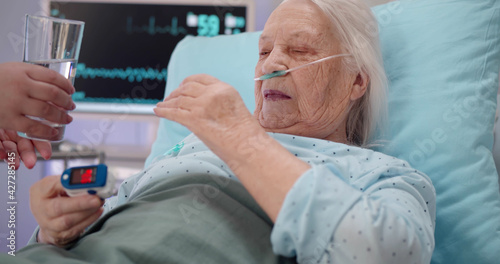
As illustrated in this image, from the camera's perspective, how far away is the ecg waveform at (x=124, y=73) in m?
2.37

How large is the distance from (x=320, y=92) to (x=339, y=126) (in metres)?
0.15

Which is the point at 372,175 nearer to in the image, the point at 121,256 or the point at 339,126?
the point at 339,126

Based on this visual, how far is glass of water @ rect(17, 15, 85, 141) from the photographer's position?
3.02ft

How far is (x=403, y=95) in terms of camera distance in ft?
4.65

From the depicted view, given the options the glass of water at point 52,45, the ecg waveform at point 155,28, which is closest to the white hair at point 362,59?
the glass of water at point 52,45

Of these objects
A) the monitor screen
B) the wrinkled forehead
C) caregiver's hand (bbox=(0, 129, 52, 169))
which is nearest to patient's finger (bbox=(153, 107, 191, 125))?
caregiver's hand (bbox=(0, 129, 52, 169))

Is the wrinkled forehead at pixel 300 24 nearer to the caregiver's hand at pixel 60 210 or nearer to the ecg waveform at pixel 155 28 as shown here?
the caregiver's hand at pixel 60 210

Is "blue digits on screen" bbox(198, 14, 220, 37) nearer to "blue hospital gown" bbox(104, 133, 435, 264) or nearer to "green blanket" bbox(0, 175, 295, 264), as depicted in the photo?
"green blanket" bbox(0, 175, 295, 264)

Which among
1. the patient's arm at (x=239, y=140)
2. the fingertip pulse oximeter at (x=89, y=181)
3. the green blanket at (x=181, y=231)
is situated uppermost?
the patient's arm at (x=239, y=140)

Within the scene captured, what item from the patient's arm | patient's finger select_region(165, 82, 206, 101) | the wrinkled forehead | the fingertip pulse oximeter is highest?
the wrinkled forehead

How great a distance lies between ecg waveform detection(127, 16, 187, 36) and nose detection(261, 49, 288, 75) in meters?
1.22

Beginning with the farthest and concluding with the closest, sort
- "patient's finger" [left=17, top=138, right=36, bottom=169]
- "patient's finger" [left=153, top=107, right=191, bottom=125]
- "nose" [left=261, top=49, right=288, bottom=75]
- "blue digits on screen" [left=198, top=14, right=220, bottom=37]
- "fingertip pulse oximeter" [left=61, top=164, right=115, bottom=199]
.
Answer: "blue digits on screen" [left=198, top=14, right=220, bottom=37] < "nose" [left=261, top=49, right=288, bottom=75] < "patient's finger" [left=17, top=138, right=36, bottom=169] < "patient's finger" [left=153, top=107, right=191, bottom=125] < "fingertip pulse oximeter" [left=61, top=164, right=115, bottom=199]

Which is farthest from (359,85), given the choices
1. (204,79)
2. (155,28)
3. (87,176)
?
(155,28)

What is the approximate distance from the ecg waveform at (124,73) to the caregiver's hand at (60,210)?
151 cm
